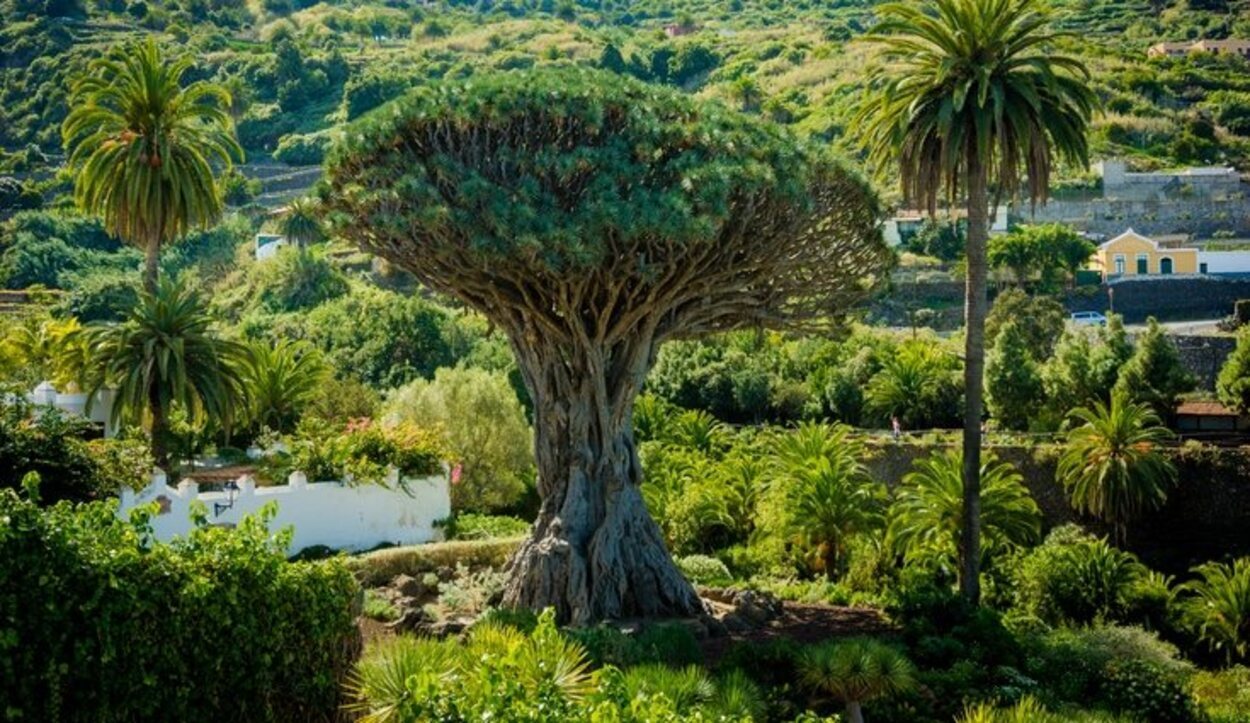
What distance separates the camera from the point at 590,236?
22516 mm

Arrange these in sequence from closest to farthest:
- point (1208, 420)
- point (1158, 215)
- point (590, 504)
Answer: point (590, 504) < point (1208, 420) < point (1158, 215)

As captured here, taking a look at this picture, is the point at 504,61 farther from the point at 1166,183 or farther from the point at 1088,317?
the point at 1088,317

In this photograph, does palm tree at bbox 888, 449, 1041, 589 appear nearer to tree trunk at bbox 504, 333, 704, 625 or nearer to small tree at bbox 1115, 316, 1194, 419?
tree trunk at bbox 504, 333, 704, 625

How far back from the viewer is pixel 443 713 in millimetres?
12258

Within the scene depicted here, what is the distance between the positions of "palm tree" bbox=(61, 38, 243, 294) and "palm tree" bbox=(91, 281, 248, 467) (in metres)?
2.31

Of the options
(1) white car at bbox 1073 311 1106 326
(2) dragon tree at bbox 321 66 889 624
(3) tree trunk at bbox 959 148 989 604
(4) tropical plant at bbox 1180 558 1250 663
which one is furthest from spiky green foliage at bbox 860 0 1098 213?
(1) white car at bbox 1073 311 1106 326

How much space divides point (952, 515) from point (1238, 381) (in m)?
12.7

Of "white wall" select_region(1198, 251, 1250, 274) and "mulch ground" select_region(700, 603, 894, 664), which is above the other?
"white wall" select_region(1198, 251, 1250, 274)

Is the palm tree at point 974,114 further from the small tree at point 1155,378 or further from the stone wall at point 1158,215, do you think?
the stone wall at point 1158,215

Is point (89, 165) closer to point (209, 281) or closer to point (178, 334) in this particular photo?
point (178, 334)

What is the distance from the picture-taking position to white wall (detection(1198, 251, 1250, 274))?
6862 centimetres

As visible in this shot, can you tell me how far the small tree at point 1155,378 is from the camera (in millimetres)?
38906

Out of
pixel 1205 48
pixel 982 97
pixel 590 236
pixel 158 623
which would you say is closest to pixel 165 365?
pixel 590 236

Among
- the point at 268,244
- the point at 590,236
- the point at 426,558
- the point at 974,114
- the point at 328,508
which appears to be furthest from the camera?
the point at 268,244
